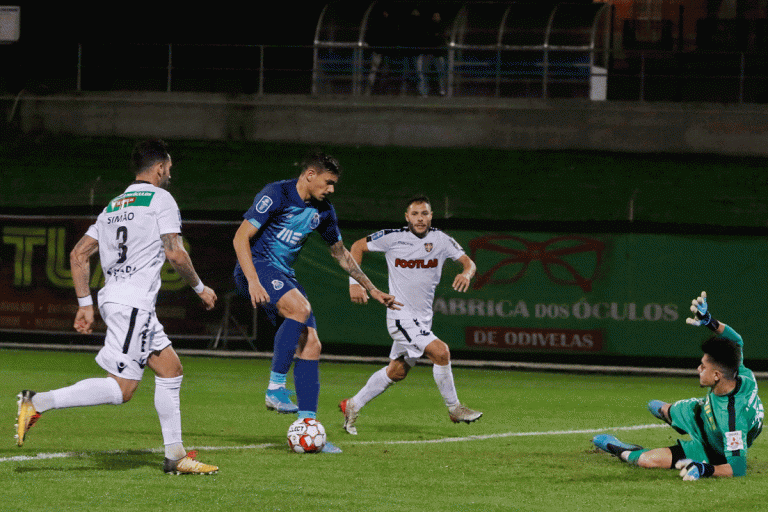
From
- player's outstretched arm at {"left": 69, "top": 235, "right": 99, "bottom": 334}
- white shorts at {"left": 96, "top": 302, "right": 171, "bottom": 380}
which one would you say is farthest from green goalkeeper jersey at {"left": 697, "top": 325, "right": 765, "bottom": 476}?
player's outstretched arm at {"left": 69, "top": 235, "right": 99, "bottom": 334}

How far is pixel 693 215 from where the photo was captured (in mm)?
24797

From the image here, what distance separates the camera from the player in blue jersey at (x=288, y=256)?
810 centimetres

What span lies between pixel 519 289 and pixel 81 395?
965 centimetres

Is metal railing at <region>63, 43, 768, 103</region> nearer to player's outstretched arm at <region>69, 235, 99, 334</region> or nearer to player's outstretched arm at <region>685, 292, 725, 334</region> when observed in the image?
player's outstretched arm at <region>685, 292, 725, 334</region>

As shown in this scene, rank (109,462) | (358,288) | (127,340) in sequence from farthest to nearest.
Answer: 1. (358,288)
2. (109,462)
3. (127,340)

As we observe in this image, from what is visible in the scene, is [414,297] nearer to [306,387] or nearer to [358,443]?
[358,443]

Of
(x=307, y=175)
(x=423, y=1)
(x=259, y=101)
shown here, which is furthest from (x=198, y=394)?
(x=423, y=1)

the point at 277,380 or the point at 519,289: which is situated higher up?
the point at 277,380

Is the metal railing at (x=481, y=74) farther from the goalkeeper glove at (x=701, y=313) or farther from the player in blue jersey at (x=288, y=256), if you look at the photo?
the goalkeeper glove at (x=701, y=313)

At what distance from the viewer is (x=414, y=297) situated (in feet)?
32.3

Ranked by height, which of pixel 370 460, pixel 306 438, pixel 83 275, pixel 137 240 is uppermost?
pixel 137 240

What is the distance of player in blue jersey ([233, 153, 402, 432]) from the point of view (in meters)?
8.10

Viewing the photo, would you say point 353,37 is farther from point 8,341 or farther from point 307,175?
point 307,175

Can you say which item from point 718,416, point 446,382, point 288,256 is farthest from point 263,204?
point 718,416
